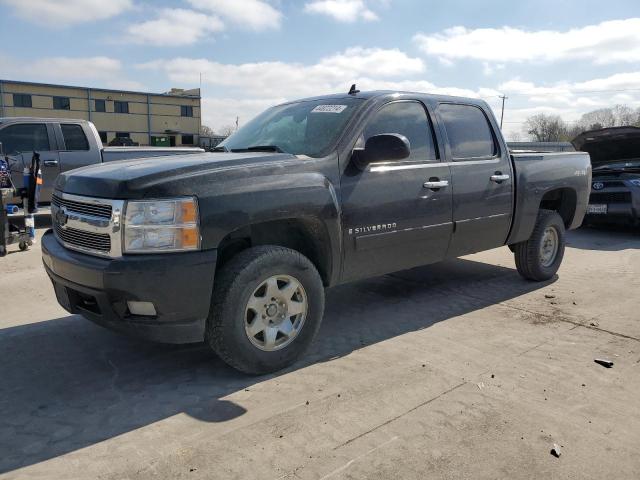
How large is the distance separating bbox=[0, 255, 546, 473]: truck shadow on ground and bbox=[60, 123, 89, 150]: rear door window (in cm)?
632

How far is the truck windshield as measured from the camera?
3.95 meters

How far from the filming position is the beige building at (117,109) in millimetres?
50781

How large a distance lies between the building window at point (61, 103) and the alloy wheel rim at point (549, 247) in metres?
56.5

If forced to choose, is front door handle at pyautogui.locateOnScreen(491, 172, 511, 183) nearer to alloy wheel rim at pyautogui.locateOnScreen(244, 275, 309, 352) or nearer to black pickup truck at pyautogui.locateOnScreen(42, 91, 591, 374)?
black pickup truck at pyautogui.locateOnScreen(42, 91, 591, 374)

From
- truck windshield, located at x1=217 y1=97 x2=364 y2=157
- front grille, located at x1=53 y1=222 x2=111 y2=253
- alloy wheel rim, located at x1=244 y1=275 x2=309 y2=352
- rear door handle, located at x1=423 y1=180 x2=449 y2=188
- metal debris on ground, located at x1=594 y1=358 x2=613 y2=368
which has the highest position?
truck windshield, located at x1=217 y1=97 x2=364 y2=157

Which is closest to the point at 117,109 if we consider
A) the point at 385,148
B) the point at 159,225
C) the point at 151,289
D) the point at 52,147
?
the point at 52,147

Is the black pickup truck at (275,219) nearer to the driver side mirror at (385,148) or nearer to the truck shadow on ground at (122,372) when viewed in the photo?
the driver side mirror at (385,148)

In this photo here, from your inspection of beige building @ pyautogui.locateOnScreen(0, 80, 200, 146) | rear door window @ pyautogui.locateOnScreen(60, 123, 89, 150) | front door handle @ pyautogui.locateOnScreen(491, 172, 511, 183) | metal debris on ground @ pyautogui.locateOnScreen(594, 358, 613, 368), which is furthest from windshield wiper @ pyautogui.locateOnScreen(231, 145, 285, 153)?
beige building @ pyautogui.locateOnScreen(0, 80, 200, 146)

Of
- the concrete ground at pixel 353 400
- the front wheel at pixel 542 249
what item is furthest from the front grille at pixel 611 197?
the concrete ground at pixel 353 400

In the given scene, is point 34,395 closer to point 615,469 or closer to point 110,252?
point 110,252

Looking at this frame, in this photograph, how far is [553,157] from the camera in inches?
228

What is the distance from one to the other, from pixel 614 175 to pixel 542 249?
538 cm

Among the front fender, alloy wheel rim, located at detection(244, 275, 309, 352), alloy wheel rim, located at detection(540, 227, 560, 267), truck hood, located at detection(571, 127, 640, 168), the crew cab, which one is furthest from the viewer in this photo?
truck hood, located at detection(571, 127, 640, 168)

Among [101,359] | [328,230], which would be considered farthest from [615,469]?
[101,359]
